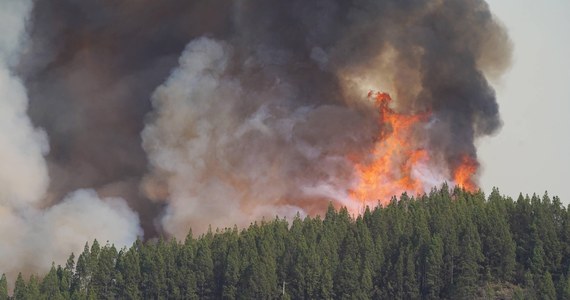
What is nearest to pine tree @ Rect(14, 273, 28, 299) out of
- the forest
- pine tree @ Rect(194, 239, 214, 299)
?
the forest

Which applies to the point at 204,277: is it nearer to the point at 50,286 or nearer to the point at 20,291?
the point at 50,286

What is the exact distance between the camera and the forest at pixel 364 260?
452 ft

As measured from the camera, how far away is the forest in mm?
137625

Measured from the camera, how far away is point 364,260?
142m

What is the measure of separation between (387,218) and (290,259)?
562 inches

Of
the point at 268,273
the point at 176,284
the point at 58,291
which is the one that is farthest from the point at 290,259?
the point at 58,291

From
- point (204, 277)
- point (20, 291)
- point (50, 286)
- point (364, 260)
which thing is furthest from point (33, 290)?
point (364, 260)

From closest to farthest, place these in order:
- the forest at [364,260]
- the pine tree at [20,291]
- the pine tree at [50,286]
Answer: the forest at [364,260] < the pine tree at [20,291] < the pine tree at [50,286]

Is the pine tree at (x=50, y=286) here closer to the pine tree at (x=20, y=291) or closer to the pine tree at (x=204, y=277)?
the pine tree at (x=20, y=291)

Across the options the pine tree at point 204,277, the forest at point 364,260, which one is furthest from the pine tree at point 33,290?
the pine tree at point 204,277

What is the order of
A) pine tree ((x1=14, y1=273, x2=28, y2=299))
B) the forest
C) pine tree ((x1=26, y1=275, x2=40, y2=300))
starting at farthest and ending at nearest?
pine tree ((x1=14, y1=273, x2=28, y2=299)), pine tree ((x1=26, y1=275, x2=40, y2=300)), the forest

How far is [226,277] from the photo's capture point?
14350 centimetres

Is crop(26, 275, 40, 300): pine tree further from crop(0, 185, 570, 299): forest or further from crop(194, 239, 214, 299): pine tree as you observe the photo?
crop(194, 239, 214, 299): pine tree

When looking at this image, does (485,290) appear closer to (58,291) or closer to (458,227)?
(458,227)
